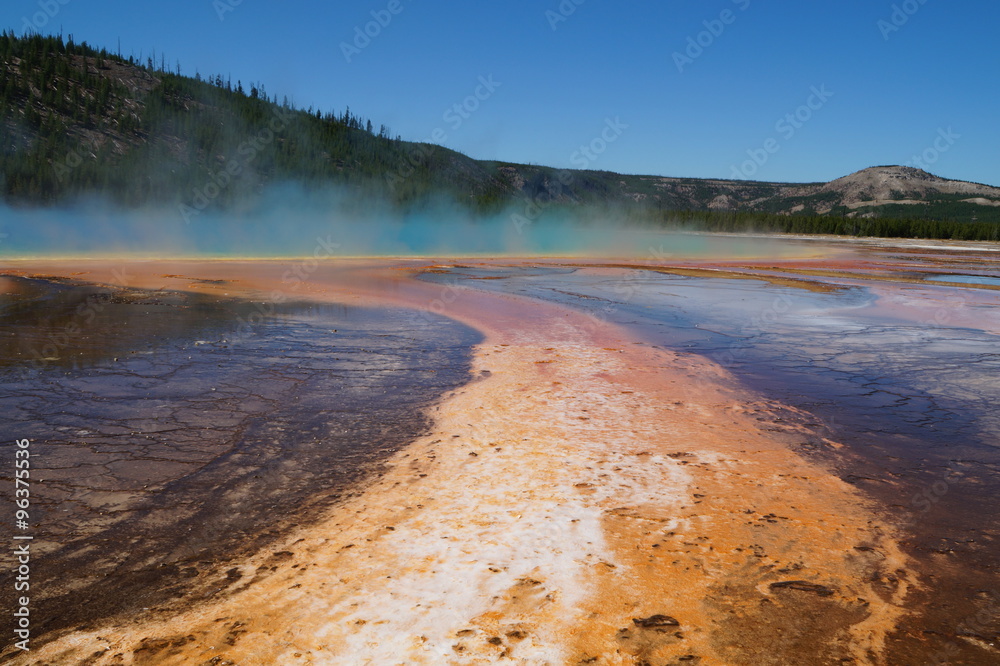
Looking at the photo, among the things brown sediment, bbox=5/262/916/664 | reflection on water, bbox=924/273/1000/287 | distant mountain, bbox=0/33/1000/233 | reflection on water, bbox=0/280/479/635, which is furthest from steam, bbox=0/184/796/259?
brown sediment, bbox=5/262/916/664

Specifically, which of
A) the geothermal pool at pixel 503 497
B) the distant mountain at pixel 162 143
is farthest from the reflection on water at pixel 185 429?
the distant mountain at pixel 162 143

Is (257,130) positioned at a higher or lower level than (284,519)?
higher

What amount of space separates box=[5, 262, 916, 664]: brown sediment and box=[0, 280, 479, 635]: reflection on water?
0.31 meters

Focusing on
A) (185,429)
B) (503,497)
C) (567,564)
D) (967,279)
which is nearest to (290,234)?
(967,279)

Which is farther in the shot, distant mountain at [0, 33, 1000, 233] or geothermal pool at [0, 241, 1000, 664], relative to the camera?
distant mountain at [0, 33, 1000, 233]

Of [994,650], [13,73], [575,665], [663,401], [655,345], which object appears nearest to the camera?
[575,665]

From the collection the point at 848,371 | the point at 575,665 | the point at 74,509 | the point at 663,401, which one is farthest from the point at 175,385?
the point at 848,371

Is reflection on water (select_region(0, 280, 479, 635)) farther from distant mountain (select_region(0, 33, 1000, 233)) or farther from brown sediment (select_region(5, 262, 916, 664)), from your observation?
distant mountain (select_region(0, 33, 1000, 233))

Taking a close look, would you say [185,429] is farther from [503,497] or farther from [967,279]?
[967,279]

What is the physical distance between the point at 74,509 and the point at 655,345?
7621mm

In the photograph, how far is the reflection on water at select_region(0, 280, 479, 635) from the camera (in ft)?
10.6

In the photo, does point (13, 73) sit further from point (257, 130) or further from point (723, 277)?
point (723, 277)

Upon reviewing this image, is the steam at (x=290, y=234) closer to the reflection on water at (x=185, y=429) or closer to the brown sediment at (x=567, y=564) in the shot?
the reflection on water at (x=185, y=429)

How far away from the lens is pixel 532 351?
29.0 ft
